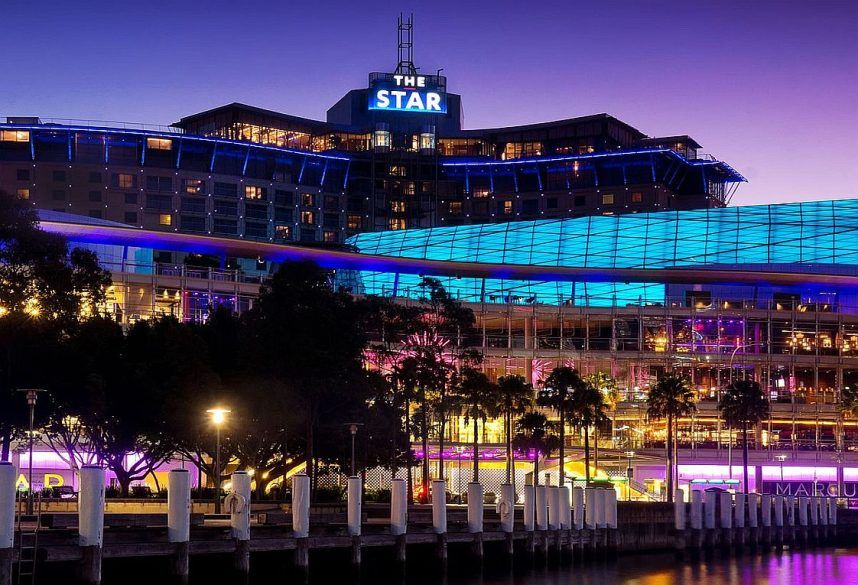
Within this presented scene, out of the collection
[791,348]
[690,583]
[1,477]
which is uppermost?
[791,348]

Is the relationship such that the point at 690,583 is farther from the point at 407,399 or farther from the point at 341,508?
the point at 407,399

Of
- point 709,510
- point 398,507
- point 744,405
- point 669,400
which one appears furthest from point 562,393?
point 398,507

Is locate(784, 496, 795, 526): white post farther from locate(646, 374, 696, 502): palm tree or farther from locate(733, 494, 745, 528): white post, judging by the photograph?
locate(646, 374, 696, 502): palm tree

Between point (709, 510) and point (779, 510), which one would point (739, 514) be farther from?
point (779, 510)

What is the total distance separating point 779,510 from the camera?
380ft

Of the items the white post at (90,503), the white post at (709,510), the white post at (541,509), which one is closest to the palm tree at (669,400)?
the white post at (709,510)

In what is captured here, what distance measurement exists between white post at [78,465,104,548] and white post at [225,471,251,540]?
792 centimetres

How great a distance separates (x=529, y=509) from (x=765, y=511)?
40.7m

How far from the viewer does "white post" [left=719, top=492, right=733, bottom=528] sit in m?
106

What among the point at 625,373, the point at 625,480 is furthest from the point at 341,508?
the point at 625,373

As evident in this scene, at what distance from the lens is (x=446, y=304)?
377ft

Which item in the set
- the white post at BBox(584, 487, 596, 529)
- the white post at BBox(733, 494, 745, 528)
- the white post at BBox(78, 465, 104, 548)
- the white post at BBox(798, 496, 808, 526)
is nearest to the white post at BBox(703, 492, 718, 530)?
the white post at BBox(733, 494, 745, 528)

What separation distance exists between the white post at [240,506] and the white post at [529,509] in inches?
1005

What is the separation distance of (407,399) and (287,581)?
46181 millimetres
